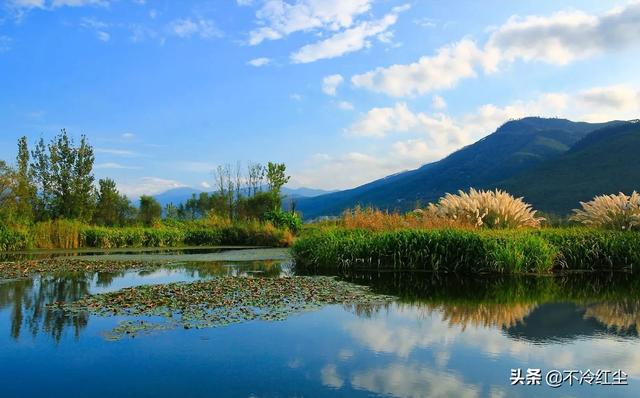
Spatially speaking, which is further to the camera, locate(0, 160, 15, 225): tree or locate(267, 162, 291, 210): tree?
locate(267, 162, 291, 210): tree

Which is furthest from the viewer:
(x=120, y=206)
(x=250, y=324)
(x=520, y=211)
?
(x=120, y=206)

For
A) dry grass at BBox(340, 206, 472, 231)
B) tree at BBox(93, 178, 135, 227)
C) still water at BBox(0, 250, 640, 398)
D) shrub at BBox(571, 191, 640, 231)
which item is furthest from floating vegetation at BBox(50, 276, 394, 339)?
tree at BBox(93, 178, 135, 227)

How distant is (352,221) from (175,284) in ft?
22.9

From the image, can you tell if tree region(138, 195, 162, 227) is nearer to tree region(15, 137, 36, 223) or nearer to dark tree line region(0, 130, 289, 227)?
dark tree line region(0, 130, 289, 227)

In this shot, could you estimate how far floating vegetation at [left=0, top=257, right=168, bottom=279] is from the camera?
11.6 m

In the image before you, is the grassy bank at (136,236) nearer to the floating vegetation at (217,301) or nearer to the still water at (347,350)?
the still water at (347,350)

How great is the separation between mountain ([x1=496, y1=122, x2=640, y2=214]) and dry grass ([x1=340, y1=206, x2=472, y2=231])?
48090 mm

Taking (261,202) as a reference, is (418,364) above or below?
below

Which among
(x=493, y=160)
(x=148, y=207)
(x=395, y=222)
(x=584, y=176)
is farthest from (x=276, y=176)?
(x=493, y=160)

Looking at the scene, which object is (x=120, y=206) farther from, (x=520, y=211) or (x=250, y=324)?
(x=250, y=324)

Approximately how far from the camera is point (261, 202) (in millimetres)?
36531

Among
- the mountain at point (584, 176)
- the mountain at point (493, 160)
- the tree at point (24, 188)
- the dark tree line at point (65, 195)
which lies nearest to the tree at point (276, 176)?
the dark tree line at point (65, 195)

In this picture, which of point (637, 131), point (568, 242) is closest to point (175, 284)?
point (568, 242)

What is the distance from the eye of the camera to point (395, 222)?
586 inches
